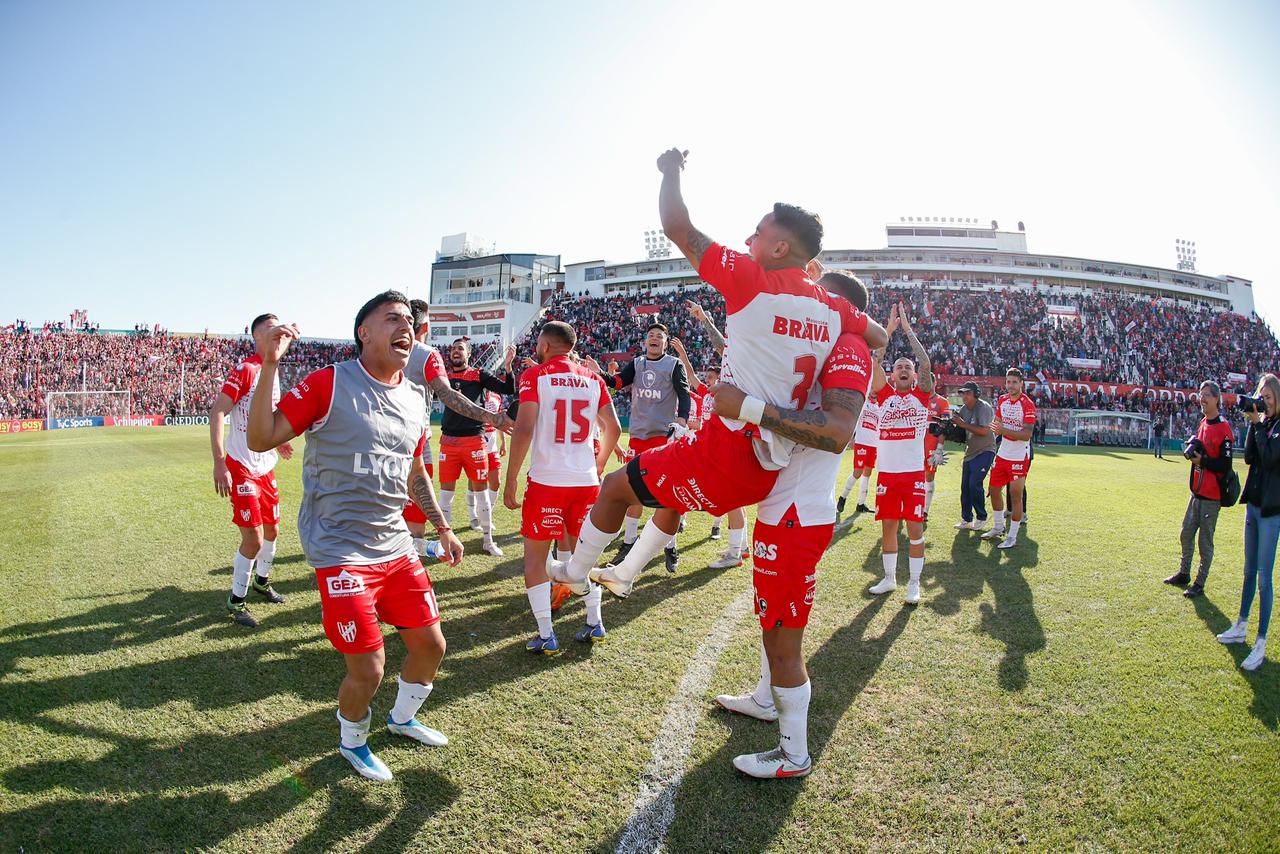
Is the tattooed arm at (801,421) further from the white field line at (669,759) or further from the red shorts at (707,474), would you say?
the white field line at (669,759)

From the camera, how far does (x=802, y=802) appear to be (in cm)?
327

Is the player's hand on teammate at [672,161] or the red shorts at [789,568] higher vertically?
the player's hand on teammate at [672,161]

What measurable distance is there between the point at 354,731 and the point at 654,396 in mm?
5196

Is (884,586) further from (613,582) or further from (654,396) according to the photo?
(613,582)

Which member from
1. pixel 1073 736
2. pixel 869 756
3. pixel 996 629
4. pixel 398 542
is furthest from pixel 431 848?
pixel 996 629

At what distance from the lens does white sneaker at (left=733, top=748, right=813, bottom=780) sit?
135 inches

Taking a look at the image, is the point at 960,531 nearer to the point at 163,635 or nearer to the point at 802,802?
the point at 802,802

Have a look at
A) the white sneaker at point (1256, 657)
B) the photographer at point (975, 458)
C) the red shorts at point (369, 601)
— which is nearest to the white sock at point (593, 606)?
the red shorts at point (369, 601)

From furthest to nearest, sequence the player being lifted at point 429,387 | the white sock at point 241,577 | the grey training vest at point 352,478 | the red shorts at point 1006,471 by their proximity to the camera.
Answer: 1. the red shorts at point 1006,471
2. the white sock at point 241,577
3. the player being lifted at point 429,387
4. the grey training vest at point 352,478

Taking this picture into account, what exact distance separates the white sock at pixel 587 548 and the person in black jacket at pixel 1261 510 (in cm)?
533

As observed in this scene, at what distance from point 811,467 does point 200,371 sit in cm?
5736

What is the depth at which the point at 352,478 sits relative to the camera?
3305 millimetres

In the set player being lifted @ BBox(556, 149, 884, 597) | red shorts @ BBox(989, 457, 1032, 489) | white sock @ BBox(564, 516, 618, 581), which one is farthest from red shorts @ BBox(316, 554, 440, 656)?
red shorts @ BBox(989, 457, 1032, 489)

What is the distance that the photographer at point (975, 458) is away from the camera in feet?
33.2
